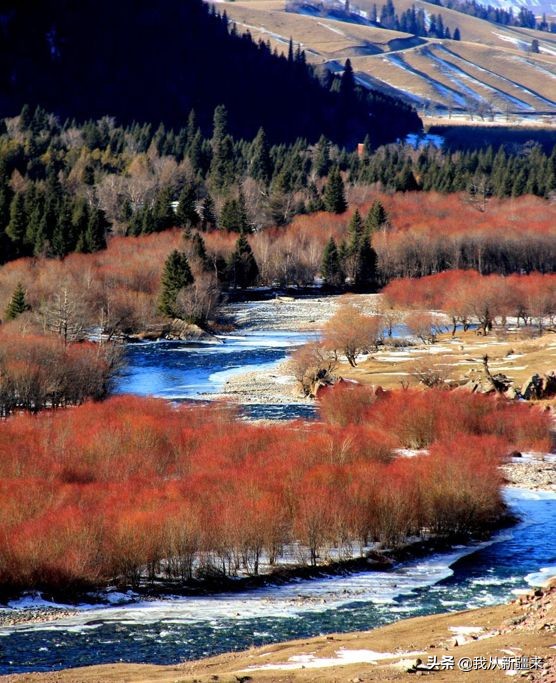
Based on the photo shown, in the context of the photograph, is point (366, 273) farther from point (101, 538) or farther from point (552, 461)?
point (101, 538)

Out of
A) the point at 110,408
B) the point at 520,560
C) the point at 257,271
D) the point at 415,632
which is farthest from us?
the point at 257,271

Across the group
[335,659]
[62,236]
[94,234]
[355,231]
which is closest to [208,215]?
[355,231]

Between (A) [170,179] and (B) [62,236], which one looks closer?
(B) [62,236]

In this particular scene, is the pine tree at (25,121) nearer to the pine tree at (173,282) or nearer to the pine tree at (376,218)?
the pine tree at (376,218)

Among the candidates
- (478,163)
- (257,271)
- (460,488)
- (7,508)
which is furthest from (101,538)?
(478,163)

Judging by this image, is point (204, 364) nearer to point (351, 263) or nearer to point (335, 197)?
point (351, 263)

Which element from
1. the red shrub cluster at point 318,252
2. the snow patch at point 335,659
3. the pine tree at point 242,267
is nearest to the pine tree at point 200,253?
the red shrub cluster at point 318,252
